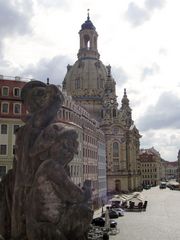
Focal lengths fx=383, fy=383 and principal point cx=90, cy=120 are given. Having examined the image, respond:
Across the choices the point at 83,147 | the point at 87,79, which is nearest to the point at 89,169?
the point at 83,147

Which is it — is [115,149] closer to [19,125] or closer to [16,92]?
[19,125]

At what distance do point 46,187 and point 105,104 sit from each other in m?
121

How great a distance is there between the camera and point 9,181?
17219 mm

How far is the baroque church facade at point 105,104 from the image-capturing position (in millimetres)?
132125

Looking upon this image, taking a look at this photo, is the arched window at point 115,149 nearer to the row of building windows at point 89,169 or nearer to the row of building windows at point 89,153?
the row of building windows at point 89,153

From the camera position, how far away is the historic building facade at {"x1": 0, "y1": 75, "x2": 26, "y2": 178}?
165 ft

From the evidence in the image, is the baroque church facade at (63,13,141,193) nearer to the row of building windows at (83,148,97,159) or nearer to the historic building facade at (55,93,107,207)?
the historic building facade at (55,93,107,207)

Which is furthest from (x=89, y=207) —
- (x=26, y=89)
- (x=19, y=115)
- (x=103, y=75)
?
(x=103, y=75)

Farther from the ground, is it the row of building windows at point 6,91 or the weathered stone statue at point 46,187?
the row of building windows at point 6,91

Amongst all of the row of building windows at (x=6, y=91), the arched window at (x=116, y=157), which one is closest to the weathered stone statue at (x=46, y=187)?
the row of building windows at (x=6, y=91)

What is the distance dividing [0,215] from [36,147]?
3488mm

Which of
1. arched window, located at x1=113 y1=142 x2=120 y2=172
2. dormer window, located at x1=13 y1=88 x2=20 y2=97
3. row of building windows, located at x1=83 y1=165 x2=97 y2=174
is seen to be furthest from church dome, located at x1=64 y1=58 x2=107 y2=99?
dormer window, located at x1=13 y1=88 x2=20 y2=97

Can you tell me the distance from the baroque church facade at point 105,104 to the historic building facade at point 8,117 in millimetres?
80960

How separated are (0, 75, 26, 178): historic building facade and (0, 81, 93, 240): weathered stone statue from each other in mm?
34201
